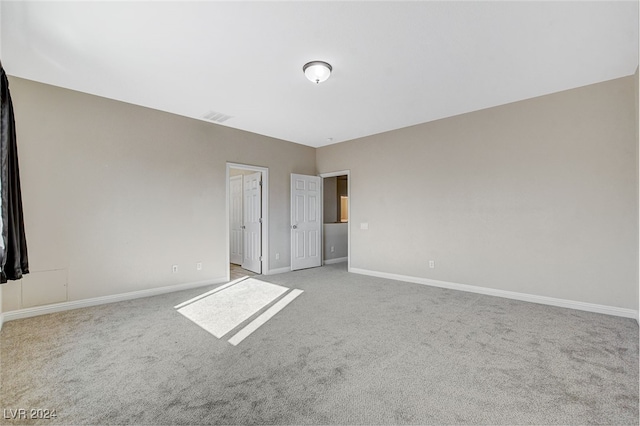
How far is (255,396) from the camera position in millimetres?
1865

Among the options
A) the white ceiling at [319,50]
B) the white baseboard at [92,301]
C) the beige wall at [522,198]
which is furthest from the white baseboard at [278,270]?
the white ceiling at [319,50]

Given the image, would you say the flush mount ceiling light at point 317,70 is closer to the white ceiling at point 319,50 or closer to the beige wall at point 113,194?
the white ceiling at point 319,50

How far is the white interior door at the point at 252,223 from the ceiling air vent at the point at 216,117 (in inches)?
53.7

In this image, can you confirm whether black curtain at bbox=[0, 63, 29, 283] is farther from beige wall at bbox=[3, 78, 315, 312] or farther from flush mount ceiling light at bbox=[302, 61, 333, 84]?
flush mount ceiling light at bbox=[302, 61, 333, 84]

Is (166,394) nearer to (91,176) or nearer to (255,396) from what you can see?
(255,396)

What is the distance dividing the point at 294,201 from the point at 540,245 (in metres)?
4.17

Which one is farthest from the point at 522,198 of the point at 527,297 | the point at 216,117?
the point at 216,117

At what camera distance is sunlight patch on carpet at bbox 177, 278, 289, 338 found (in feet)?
10.2

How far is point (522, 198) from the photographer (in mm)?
3914

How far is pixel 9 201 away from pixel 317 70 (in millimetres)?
2761

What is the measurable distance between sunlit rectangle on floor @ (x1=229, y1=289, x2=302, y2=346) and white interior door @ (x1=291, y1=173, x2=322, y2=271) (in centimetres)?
177

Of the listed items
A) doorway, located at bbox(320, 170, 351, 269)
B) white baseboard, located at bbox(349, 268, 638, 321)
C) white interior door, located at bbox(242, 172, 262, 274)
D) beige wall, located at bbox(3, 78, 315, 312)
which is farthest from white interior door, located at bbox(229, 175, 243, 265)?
white baseboard, located at bbox(349, 268, 638, 321)

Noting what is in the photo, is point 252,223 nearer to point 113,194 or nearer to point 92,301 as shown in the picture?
point 113,194

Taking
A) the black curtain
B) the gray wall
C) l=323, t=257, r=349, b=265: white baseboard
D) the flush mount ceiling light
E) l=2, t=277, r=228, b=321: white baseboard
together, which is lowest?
l=323, t=257, r=349, b=265: white baseboard
